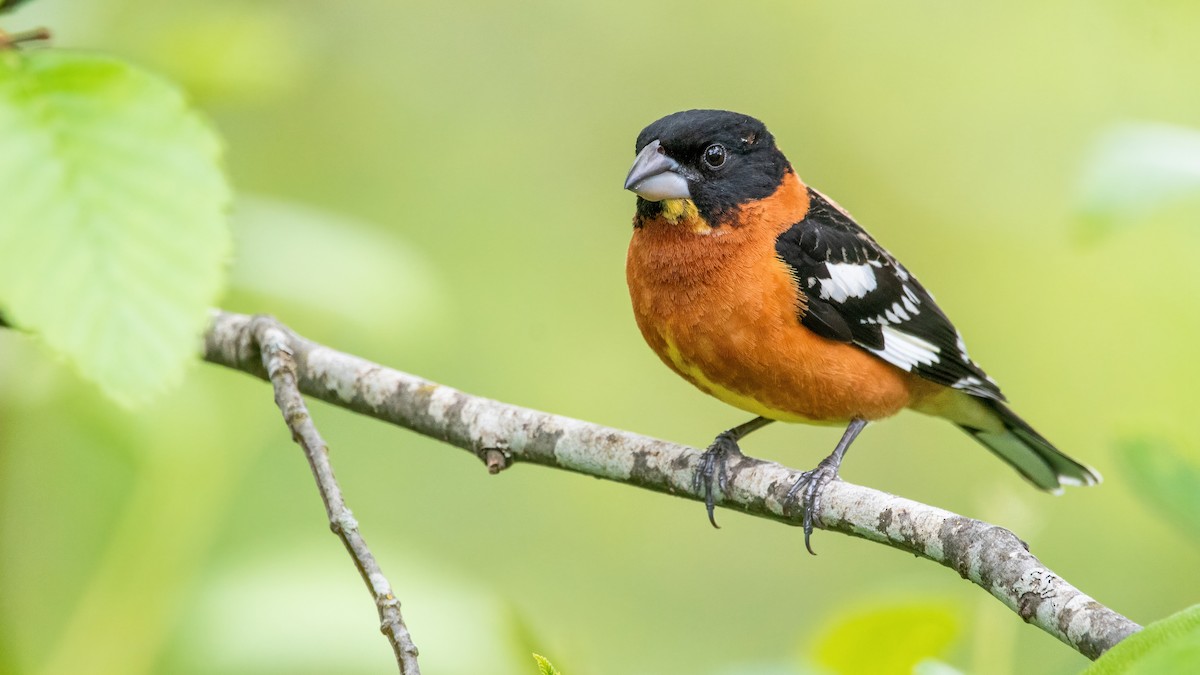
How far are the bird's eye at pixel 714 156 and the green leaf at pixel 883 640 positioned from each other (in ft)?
7.16

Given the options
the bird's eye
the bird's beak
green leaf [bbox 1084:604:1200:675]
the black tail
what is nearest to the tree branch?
the bird's beak

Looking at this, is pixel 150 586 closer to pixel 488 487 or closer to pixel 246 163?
pixel 246 163

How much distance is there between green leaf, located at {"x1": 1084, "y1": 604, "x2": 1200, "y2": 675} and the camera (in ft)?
3.34

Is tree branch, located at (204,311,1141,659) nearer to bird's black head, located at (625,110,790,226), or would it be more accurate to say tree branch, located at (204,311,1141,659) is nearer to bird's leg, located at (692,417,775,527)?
bird's leg, located at (692,417,775,527)

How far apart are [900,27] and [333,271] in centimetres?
1021

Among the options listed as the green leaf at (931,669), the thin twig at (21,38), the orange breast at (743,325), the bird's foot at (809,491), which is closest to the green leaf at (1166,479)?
the green leaf at (931,669)

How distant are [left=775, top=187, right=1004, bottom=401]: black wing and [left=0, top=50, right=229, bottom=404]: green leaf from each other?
263 centimetres

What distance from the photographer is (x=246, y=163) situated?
8.16m

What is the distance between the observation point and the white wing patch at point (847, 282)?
4.00m

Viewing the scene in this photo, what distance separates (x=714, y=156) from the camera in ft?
13.4

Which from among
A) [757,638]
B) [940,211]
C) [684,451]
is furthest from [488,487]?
[684,451]

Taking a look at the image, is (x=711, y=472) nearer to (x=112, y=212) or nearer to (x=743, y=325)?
(x=743, y=325)

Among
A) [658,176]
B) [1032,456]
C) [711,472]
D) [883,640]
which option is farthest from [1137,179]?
[1032,456]

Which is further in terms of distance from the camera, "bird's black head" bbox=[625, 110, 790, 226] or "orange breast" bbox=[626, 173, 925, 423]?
"bird's black head" bbox=[625, 110, 790, 226]
